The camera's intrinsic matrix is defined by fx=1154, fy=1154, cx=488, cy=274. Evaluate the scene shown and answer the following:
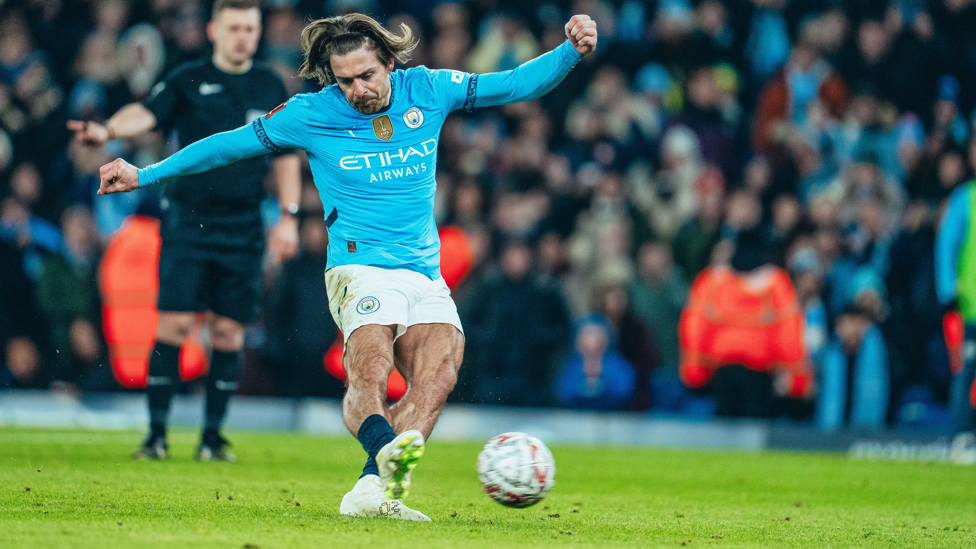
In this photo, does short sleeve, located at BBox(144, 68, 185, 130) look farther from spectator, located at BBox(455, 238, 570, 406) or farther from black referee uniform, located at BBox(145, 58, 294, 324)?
spectator, located at BBox(455, 238, 570, 406)

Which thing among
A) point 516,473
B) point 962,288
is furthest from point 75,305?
point 962,288

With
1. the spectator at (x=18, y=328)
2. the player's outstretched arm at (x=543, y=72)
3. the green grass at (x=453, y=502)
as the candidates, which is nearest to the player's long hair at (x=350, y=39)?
the player's outstretched arm at (x=543, y=72)

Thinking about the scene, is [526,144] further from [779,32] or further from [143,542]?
[143,542]

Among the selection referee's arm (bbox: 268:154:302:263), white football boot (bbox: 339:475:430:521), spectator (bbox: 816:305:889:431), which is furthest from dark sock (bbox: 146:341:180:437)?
spectator (bbox: 816:305:889:431)

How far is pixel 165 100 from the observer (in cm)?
784

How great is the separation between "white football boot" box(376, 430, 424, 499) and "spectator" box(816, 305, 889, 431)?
8059mm

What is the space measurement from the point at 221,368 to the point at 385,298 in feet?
9.62

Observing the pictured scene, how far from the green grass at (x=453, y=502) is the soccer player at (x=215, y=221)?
59cm

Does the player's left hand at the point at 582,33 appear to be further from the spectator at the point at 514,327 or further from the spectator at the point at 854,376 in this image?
the spectator at the point at 854,376

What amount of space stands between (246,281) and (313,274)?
3881 mm

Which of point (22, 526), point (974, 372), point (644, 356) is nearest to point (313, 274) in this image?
point (644, 356)

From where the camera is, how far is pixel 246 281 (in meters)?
7.91

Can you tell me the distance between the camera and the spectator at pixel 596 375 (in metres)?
12.0

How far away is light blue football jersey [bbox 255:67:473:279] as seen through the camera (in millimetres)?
5594
